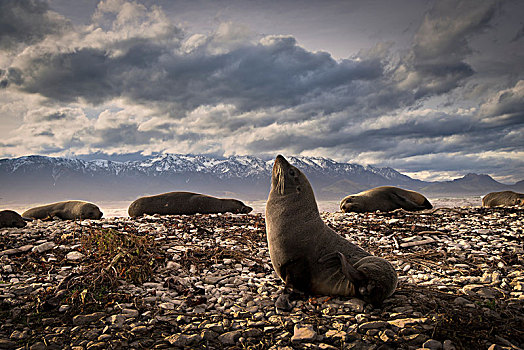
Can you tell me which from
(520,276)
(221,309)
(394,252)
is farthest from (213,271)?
(520,276)

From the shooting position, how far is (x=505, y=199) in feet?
53.0

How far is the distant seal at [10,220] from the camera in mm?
8461

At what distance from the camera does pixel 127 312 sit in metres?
3.87

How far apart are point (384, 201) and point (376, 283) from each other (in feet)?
37.6

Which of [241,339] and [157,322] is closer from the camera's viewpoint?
[241,339]

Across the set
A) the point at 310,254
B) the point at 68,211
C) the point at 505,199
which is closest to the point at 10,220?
the point at 68,211

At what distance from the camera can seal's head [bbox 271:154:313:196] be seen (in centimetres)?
459

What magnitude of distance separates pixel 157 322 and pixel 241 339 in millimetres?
1029

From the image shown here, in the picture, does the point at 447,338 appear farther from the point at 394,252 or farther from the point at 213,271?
the point at 394,252

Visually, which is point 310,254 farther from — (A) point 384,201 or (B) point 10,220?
(A) point 384,201

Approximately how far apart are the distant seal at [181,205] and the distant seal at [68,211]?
1.57 meters

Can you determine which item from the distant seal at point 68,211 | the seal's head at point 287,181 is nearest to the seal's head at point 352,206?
the seal's head at point 287,181

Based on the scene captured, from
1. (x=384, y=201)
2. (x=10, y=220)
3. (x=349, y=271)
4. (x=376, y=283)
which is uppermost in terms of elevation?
(x=10, y=220)

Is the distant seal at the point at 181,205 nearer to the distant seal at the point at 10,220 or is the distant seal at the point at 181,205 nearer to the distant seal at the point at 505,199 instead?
the distant seal at the point at 10,220
